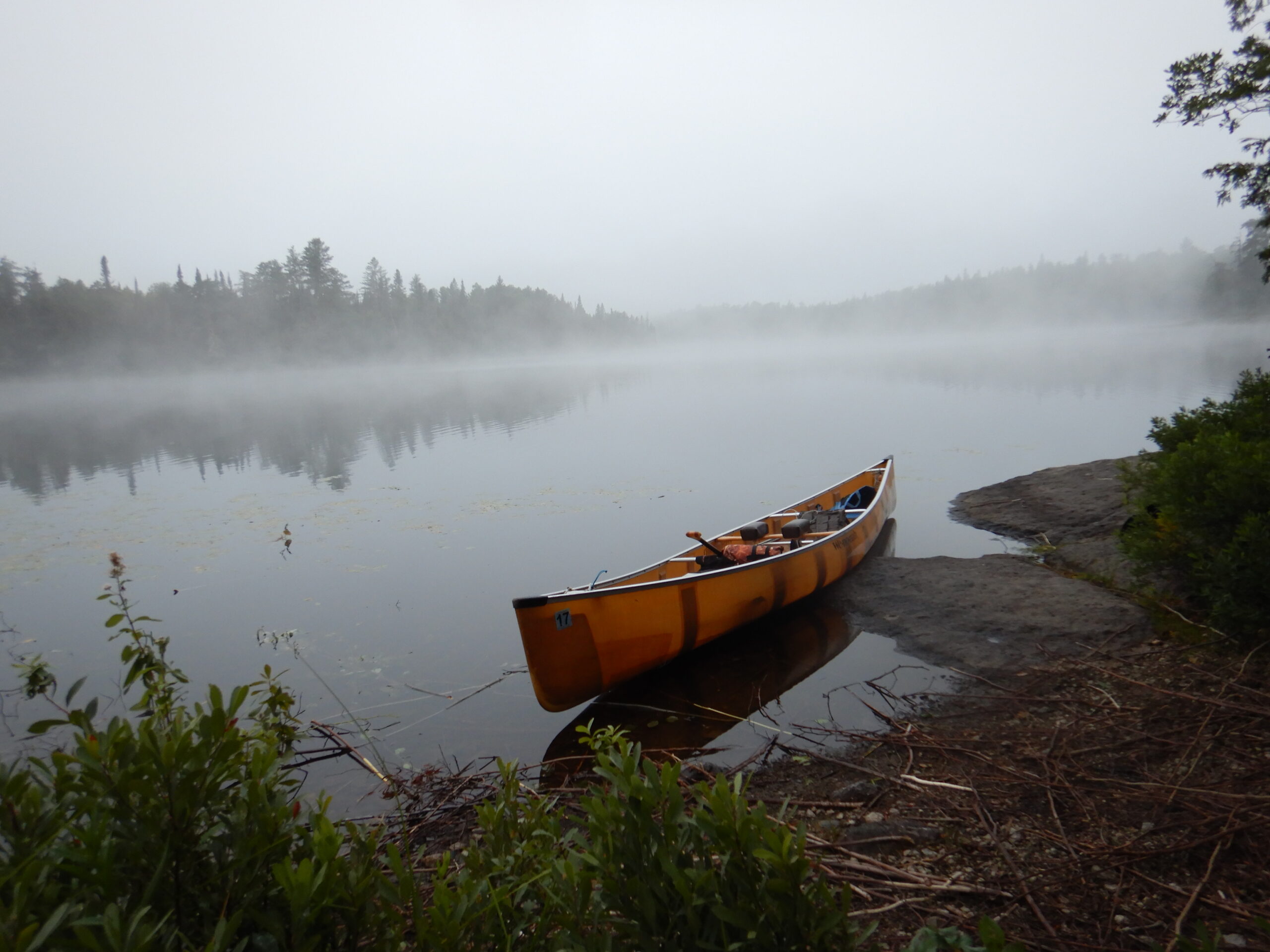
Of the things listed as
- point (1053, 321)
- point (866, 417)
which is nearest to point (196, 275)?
point (866, 417)

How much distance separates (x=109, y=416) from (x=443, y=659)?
142 ft

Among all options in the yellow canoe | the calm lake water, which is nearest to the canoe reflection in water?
the calm lake water

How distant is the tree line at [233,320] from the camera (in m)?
75.2

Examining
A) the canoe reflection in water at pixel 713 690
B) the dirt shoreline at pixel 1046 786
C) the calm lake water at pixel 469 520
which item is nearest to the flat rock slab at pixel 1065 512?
the calm lake water at pixel 469 520

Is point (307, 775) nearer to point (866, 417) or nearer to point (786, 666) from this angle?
point (786, 666)

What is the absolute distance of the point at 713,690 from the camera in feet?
23.2

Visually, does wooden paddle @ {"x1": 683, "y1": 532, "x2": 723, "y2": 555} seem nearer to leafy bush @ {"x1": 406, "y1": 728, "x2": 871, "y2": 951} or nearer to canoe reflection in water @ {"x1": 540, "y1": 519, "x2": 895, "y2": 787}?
canoe reflection in water @ {"x1": 540, "y1": 519, "x2": 895, "y2": 787}

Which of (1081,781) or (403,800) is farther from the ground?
(1081,781)

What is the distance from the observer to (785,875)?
168 cm

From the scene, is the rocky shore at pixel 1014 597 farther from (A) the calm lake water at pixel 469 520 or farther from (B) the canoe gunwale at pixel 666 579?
(B) the canoe gunwale at pixel 666 579

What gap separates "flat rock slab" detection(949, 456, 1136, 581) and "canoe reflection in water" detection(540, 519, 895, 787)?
134 inches

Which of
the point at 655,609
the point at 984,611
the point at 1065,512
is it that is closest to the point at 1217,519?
the point at 984,611

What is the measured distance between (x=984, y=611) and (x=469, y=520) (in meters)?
9.77

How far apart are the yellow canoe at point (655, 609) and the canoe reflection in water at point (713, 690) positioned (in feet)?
0.92
